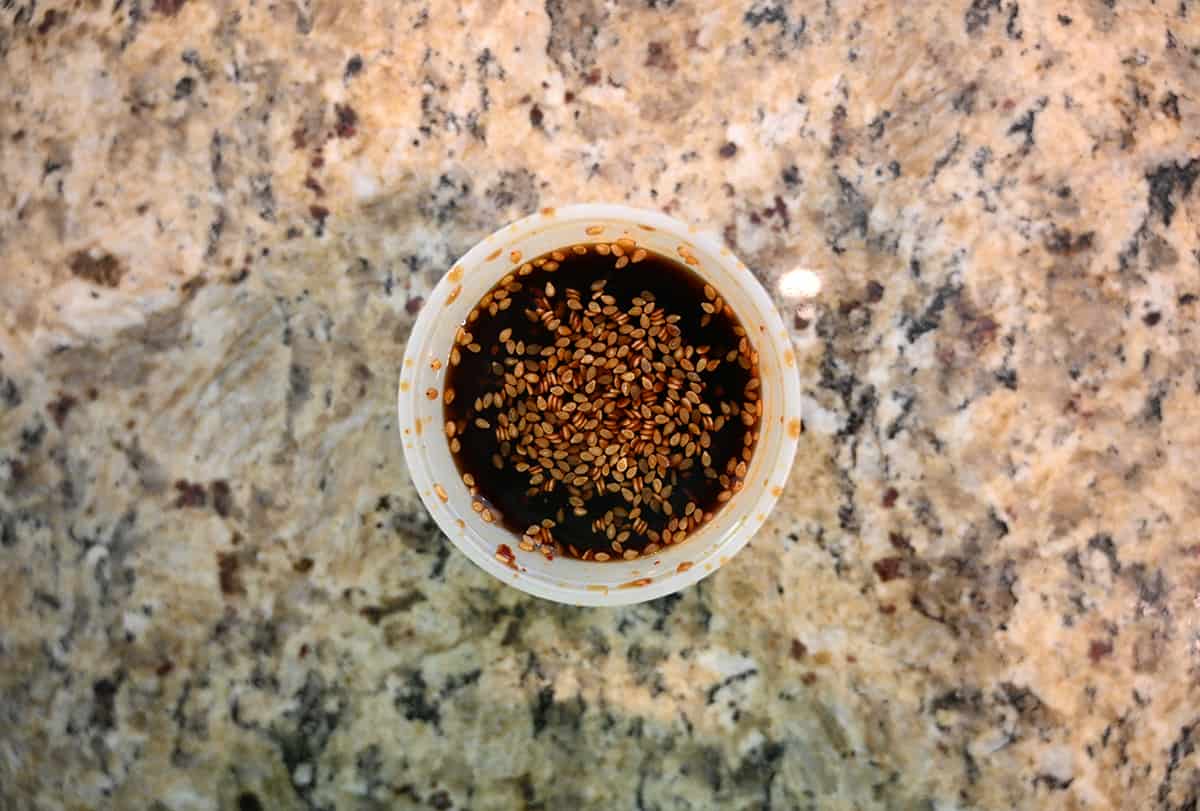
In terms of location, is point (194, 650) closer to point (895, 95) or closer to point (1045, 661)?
point (1045, 661)

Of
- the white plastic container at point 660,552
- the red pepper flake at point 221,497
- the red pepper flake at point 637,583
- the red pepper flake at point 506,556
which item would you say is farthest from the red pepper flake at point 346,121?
the red pepper flake at point 637,583

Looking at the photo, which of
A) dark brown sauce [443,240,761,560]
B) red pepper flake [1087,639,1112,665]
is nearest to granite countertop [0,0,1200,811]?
red pepper flake [1087,639,1112,665]

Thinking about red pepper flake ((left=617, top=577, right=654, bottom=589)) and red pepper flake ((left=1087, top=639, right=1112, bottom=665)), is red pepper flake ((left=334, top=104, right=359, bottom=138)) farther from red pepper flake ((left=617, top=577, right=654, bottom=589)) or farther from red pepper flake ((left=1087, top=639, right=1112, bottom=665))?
red pepper flake ((left=1087, top=639, right=1112, bottom=665))

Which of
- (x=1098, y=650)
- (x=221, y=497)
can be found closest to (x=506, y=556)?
(x=221, y=497)

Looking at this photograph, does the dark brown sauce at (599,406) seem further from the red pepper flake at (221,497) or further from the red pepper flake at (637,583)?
the red pepper flake at (221,497)

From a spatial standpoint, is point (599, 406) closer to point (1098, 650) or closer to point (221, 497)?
point (221, 497)
